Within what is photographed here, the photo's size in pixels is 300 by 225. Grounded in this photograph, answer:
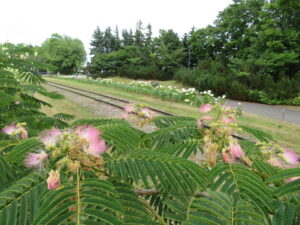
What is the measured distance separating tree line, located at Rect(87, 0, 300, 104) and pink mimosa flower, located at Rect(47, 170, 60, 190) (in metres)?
16.5

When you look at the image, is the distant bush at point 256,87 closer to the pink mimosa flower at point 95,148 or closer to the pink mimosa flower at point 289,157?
the pink mimosa flower at point 289,157

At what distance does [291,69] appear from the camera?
2027cm

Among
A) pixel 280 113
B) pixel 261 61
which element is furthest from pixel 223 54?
pixel 280 113

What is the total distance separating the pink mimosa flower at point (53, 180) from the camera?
0.66 m

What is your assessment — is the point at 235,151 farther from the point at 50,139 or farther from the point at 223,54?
the point at 223,54

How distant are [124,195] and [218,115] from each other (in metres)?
0.78

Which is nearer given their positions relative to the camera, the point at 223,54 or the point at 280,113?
the point at 280,113

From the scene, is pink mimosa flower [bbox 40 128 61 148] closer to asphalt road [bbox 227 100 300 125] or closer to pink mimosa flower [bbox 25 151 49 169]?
pink mimosa flower [bbox 25 151 49 169]

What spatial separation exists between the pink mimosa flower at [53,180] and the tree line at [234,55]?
1651 cm

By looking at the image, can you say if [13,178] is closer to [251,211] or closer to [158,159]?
[158,159]

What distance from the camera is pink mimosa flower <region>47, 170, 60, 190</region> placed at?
0.66m

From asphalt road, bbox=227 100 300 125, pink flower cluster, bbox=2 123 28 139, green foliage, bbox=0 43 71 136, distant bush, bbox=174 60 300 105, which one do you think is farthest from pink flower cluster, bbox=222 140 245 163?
distant bush, bbox=174 60 300 105

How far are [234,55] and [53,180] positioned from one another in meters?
30.1

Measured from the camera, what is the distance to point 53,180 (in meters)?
0.67
